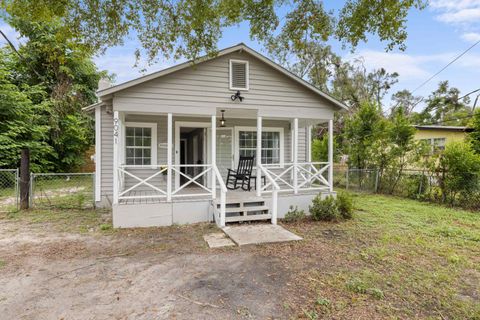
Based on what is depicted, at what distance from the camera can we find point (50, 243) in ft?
16.1

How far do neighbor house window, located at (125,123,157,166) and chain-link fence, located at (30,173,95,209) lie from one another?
1.14 m

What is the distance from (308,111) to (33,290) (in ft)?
22.4

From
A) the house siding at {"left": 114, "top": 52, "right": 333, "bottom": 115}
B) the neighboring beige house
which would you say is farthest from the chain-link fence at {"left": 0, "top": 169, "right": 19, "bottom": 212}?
the neighboring beige house

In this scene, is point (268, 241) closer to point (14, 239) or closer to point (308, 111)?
point (308, 111)

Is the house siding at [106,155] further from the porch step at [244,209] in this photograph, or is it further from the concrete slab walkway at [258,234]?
the concrete slab walkway at [258,234]

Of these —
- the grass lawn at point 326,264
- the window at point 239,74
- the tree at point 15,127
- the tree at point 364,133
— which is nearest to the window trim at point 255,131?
the window at point 239,74

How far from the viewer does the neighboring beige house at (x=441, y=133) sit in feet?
52.4

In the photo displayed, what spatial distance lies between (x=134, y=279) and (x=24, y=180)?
5883mm

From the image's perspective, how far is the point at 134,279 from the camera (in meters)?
3.48

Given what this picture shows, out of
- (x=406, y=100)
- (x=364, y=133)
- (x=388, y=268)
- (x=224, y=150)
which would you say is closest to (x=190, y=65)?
(x=224, y=150)

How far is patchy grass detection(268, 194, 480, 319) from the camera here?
2881 mm

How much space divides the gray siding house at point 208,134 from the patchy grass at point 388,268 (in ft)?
4.96

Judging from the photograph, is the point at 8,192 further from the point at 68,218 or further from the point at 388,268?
the point at 388,268

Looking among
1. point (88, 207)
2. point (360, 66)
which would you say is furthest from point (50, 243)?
point (360, 66)
